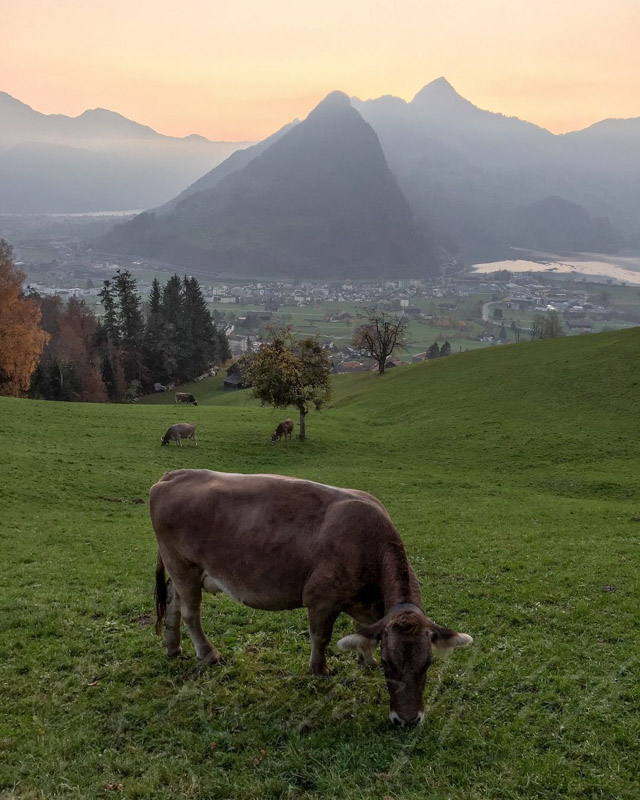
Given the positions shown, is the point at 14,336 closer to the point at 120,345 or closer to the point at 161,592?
the point at 120,345

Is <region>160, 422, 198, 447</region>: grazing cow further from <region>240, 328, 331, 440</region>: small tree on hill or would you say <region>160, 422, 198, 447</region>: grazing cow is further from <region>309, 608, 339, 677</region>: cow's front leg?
<region>309, 608, 339, 677</region>: cow's front leg

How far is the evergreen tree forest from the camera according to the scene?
84.3m

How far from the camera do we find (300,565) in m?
9.05

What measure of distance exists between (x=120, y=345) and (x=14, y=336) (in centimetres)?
4299

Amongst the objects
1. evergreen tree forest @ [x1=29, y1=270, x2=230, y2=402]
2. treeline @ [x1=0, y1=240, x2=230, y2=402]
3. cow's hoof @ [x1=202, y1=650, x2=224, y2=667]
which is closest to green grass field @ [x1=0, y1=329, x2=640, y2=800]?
cow's hoof @ [x1=202, y1=650, x2=224, y2=667]

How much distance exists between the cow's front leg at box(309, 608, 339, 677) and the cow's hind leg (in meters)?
1.94

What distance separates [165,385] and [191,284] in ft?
97.7

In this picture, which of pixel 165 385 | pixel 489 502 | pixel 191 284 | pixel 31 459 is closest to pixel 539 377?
pixel 489 502

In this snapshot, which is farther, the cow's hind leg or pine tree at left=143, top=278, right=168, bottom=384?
pine tree at left=143, top=278, right=168, bottom=384

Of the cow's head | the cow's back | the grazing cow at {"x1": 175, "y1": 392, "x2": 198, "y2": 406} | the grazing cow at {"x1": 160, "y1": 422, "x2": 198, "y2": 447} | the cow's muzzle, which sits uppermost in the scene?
the cow's back

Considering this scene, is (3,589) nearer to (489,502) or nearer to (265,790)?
(265,790)

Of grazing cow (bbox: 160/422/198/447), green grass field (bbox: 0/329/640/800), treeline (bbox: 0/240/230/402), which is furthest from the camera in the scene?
treeline (bbox: 0/240/230/402)

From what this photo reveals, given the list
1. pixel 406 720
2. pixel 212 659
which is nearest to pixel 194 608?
pixel 212 659

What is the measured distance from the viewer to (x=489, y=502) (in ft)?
89.5
